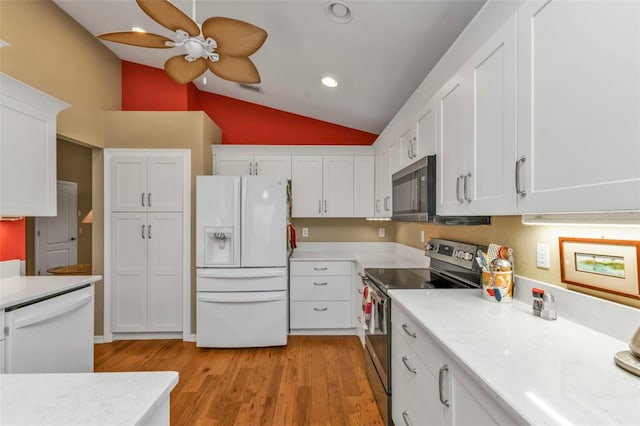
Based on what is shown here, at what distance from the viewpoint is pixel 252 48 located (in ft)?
5.95

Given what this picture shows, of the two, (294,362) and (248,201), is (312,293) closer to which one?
(294,362)

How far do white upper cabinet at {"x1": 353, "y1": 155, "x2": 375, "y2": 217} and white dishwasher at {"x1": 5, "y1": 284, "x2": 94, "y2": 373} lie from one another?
2731 mm

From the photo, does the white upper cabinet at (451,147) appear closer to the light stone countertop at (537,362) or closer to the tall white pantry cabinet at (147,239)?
the light stone countertop at (537,362)

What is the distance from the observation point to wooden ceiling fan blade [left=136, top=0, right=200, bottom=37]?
4.82 feet

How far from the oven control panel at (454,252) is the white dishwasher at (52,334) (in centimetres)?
257

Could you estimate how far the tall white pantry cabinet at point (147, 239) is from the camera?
10.9 ft

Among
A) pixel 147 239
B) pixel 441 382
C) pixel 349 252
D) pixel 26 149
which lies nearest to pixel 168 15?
pixel 26 149

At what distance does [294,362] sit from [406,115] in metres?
2.38

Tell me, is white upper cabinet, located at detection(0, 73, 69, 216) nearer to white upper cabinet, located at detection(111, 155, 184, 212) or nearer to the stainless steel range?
white upper cabinet, located at detection(111, 155, 184, 212)

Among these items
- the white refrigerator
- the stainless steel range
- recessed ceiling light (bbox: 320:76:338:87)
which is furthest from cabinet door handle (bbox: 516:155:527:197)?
the white refrigerator

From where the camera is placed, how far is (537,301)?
1364mm

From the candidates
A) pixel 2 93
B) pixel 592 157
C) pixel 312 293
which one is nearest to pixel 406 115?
pixel 592 157

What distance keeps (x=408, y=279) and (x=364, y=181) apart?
5.85ft

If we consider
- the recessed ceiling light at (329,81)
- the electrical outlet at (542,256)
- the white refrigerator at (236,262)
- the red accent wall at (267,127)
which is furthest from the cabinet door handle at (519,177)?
the red accent wall at (267,127)
